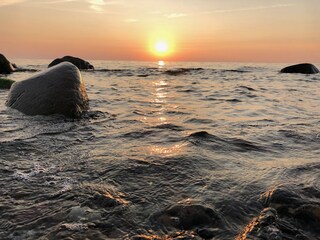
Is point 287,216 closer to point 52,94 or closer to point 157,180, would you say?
point 157,180

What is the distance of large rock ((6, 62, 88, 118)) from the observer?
8.30 m

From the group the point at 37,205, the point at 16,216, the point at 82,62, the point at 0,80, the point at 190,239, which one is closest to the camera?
the point at 190,239

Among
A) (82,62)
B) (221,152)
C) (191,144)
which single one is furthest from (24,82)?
(82,62)

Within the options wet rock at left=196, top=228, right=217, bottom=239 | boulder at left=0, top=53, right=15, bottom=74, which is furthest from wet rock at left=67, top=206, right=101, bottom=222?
boulder at left=0, top=53, right=15, bottom=74

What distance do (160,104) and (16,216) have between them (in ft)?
28.7

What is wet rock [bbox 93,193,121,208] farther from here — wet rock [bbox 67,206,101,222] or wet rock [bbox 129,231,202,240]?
wet rock [bbox 129,231,202,240]

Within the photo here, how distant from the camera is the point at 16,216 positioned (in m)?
2.98

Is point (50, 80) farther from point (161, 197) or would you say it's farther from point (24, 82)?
point (161, 197)

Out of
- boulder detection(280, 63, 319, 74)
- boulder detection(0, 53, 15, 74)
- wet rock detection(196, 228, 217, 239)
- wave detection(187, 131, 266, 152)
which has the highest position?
boulder detection(0, 53, 15, 74)

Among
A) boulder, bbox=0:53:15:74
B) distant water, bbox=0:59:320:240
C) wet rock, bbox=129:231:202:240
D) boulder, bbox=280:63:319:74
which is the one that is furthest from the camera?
boulder, bbox=280:63:319:74

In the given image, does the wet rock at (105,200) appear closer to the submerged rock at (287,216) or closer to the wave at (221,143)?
the submerged rock at (287,216)

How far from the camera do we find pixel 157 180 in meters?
4.01

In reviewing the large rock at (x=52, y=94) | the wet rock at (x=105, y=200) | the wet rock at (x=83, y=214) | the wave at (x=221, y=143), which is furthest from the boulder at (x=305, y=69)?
the wet rock at (x=83, y=214)

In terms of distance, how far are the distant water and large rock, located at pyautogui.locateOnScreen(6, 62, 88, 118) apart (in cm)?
63
